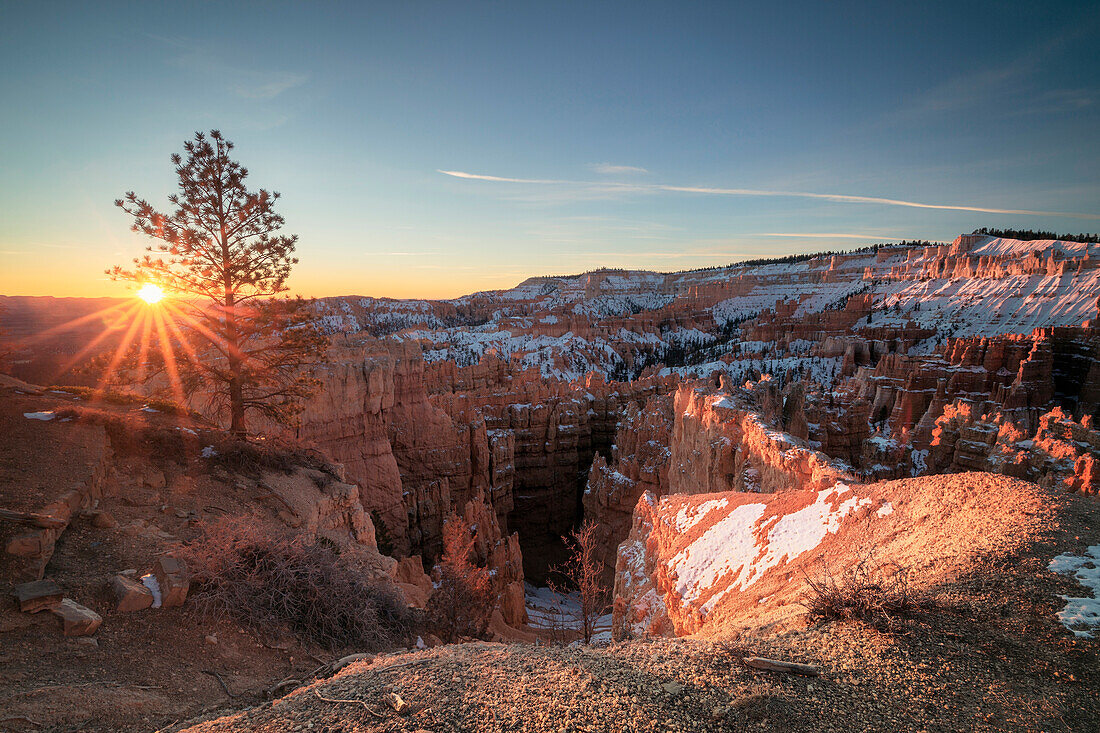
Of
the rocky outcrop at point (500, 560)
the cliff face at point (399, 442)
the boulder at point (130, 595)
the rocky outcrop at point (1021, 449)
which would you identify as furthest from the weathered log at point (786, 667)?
the cliff face at point (399, 442)

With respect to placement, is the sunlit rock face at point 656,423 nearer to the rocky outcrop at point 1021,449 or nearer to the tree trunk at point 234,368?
the rocky outcrop at point 1021,449

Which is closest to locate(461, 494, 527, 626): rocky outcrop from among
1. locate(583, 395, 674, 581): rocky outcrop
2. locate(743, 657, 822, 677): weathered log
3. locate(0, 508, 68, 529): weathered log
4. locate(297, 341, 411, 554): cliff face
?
locate(297, 341, 411, 554): cliff face

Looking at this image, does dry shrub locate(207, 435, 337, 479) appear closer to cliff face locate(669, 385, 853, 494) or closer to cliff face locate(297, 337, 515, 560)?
cliff face locate(297, 337, 515, 560)

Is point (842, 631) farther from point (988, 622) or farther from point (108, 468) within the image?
A: point (108, 468)

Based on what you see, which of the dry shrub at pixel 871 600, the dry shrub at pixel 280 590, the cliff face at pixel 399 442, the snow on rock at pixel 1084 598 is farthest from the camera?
the cliff face at pixel 399 442

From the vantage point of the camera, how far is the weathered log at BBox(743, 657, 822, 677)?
152 inches

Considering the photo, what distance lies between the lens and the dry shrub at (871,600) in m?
4.40

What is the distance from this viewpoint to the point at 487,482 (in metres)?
29.8

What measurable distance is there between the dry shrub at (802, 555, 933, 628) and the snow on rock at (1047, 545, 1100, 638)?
3.09ft

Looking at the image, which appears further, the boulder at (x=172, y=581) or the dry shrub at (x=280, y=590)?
the dry shrub at (x=280, y=590)

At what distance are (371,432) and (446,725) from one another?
22.3 meters

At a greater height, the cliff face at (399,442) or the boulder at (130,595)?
the boulder at (130,595)

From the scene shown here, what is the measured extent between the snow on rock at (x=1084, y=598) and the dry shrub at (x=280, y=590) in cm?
708

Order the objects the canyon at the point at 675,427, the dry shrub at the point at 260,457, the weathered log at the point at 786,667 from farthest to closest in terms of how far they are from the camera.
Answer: the canyon at the point at 675,427, the dry shrub at the point at 260,457, the weathered log at the point at 786,667
